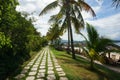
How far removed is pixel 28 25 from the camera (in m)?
15.8

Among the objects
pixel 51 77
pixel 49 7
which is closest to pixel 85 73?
pixel 51 77

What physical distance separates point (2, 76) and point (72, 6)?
1312 centimetres

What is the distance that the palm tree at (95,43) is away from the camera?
43.3ft

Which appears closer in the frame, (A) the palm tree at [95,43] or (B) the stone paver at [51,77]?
(B) the stone paver at [51,77]

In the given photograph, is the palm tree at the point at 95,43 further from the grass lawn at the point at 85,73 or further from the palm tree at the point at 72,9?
the palm tree at the point at 72,9

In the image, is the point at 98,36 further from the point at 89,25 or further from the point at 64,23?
the point at 64,23

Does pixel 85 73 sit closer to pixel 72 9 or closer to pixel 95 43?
pixel 95 43

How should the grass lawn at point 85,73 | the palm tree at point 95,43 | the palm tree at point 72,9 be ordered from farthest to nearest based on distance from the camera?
the palm tree at point 72,9, the palm tree at point 95,43, the grass lawn at point 85,73

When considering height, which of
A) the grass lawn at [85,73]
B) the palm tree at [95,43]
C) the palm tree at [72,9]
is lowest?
the grass lawn at [85,73]

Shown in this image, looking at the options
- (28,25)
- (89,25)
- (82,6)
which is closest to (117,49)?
(89,25)

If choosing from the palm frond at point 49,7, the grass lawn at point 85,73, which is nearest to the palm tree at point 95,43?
the grass lawn at point 85,73

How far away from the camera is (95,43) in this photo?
13414 millimetres

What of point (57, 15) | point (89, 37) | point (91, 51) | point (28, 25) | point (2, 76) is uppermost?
point (57, 15)

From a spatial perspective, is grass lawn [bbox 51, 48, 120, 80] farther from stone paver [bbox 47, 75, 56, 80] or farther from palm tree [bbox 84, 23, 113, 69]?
palm tree [bbox 84, 23, 113, 69]
